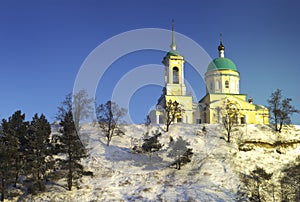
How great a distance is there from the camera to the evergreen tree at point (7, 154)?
2850 centimetres

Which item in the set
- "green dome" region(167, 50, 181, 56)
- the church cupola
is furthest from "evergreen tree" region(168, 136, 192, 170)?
"green dome" region(167, 50, 181, 56)

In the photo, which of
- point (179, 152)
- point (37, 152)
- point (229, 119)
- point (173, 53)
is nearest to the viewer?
point (37, 152)

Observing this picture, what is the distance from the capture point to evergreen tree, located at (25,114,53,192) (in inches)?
1224

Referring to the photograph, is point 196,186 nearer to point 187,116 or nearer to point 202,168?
point 202,168

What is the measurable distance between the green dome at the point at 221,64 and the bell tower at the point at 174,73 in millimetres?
6072

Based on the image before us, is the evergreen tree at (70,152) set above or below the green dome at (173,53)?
below

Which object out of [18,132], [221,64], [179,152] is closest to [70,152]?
[18,132]

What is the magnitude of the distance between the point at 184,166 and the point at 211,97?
85.6 feet

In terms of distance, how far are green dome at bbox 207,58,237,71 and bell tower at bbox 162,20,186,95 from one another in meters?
6.07

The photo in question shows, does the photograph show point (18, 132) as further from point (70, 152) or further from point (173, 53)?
point (173, 53)

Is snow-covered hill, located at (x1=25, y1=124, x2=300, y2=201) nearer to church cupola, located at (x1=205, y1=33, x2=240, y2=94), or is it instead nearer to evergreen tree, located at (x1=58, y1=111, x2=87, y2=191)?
evergreen tree, located at (x1=58, y1=111, x2=87, y2=191)

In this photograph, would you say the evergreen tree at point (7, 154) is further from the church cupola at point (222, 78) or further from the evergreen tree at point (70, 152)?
the church cupola at point (222, 78)

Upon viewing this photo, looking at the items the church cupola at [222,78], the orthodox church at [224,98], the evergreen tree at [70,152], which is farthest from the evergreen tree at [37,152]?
the church cupola at [222,78]

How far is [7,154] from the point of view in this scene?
29156 millimetres
